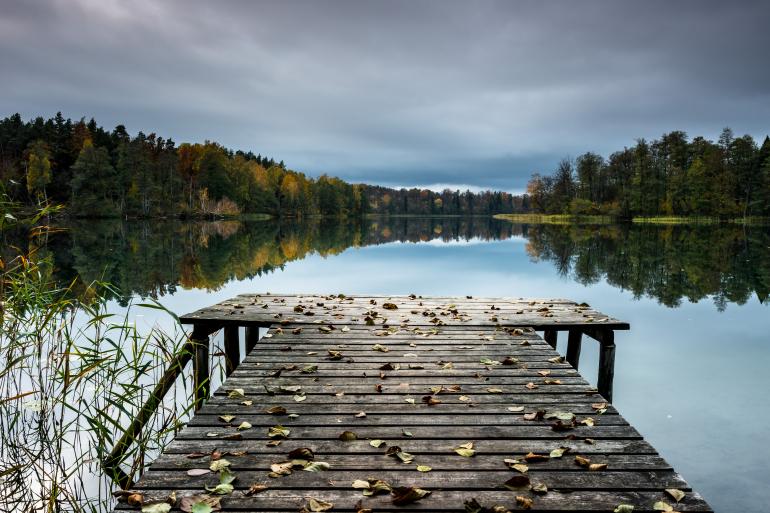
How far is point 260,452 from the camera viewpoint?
361 cm

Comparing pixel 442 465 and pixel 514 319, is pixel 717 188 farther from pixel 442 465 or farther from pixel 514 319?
pixel 442 465

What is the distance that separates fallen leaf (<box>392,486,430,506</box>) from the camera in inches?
115

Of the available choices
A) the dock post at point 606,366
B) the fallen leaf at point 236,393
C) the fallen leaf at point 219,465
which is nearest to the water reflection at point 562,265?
the dock post at point 606,366

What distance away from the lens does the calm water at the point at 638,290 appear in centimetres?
679

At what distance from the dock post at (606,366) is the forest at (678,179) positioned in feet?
228

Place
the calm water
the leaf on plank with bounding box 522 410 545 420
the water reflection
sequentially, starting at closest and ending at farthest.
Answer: the leaf on plank with bounding box 522 410 545 420 → the calm water → the water reflection

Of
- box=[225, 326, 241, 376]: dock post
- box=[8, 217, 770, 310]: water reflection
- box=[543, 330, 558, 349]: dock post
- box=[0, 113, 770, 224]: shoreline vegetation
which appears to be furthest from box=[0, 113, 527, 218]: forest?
box=[543, 330, 558, 349]: dock post

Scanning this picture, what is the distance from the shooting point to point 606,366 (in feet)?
23.1

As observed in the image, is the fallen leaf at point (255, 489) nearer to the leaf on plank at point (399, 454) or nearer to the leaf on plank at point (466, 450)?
the leaf on plank at point (399, 454)

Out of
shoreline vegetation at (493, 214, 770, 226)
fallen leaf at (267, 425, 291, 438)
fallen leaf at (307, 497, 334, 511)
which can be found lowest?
fallen leaf at (267, 425, 291, 438)

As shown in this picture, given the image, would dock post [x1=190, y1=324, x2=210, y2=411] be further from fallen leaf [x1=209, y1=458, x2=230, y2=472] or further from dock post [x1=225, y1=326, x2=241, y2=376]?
fallen leaf [x1=209, y1=458, x2=230, y2=472]

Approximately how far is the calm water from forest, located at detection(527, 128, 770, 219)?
36.5 m

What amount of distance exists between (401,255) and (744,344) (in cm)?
2653

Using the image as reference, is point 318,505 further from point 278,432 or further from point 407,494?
point 278,432
